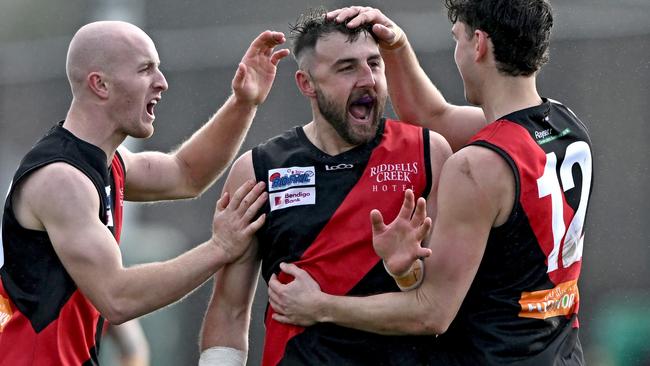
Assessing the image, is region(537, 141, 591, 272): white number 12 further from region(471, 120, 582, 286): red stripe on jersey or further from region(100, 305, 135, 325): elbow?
region(100, 305, 135, 325): elbow

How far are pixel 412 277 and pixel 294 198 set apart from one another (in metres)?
0.72

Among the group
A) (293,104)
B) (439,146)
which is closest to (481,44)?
(439,146)

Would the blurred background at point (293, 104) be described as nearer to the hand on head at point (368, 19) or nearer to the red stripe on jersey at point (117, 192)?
the red stripe on jersey at point (117, 192)

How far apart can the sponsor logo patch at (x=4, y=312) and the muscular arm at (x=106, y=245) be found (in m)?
0.36

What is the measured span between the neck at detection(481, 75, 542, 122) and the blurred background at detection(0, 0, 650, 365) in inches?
248

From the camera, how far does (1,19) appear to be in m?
14.9

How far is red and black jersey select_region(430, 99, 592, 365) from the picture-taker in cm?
461

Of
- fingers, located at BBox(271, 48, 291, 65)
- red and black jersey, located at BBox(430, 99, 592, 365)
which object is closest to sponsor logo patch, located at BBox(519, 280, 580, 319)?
red and black jersey, located at BBox(430, 99, 592, 365)

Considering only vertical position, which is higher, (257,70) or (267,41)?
(267,41)

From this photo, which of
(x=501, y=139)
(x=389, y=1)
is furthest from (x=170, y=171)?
(x=389, y=1)

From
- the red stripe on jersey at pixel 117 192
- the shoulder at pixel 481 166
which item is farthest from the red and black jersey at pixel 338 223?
the red stripe on jersey at pixel 117 192

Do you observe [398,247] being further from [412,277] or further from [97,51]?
[97,51]

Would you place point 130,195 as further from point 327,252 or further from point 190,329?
point 190,329

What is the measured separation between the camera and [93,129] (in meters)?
5.31
